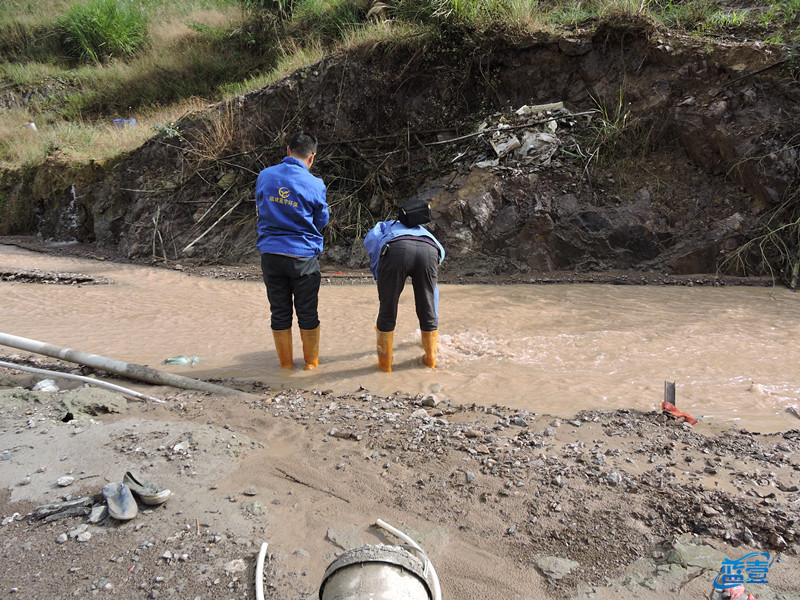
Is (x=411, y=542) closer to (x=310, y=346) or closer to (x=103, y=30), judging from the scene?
(x=310, y=346)

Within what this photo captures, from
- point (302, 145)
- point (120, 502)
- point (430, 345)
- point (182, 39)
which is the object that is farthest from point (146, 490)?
point (182, 39)

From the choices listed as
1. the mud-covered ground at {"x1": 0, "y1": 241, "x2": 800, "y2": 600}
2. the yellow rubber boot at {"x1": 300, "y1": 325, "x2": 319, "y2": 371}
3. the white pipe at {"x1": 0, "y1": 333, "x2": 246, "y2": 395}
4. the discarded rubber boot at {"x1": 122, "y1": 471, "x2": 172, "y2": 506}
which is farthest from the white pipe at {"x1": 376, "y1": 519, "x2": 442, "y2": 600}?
the yellow rubber boot at {"x1": 300, "y1": 325, "x2": 319, "y2": 371}

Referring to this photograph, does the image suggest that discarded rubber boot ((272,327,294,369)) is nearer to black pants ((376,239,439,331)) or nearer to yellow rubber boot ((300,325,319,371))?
yellow rubber boot ((300,325,319,371))

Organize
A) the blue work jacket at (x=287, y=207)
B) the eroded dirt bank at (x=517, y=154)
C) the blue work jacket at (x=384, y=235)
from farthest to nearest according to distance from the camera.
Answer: the eroded dirt bank at (x=517, y=154) < the blue work jacket at (x=384, y=235) < the blue work jacket at (x=287, y=207)

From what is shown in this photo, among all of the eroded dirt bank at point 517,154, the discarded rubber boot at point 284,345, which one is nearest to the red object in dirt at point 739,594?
the discarded rubber boot at point 284,345

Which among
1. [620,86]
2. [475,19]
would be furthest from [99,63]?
[620,86]

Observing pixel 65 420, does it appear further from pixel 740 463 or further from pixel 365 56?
pixel 365 56

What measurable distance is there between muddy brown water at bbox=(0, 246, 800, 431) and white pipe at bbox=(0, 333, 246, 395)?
1.49 ft

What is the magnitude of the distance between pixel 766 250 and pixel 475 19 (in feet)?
17.6

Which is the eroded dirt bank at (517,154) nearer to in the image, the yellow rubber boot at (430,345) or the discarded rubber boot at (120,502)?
the yellow rubber boot at (430,345)

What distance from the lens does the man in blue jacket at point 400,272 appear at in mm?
4090

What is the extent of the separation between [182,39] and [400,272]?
15013 millimetres

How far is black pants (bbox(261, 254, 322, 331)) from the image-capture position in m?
4.05

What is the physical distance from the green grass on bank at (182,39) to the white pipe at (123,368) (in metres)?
7.22
